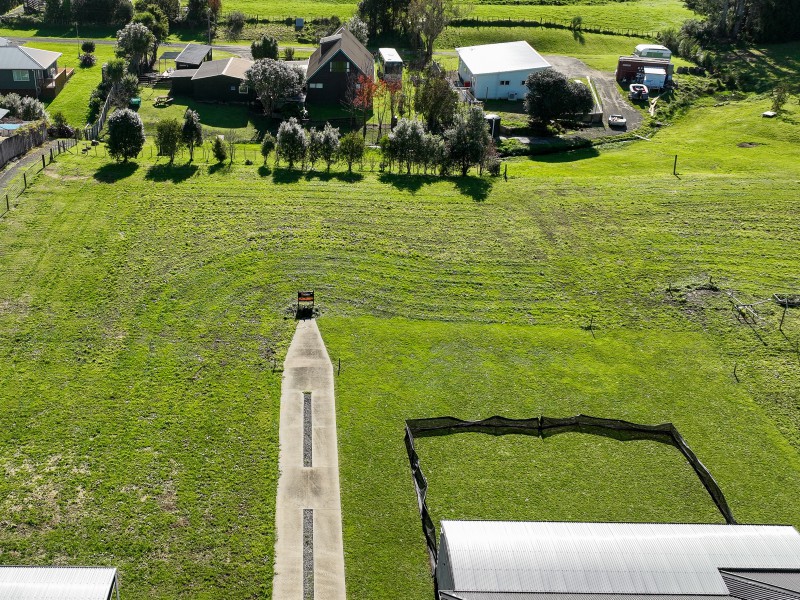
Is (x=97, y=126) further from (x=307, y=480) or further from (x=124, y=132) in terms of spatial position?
(x=307, y=480)

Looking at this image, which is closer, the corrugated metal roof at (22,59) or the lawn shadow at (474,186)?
the lawn shadow at (474,186)

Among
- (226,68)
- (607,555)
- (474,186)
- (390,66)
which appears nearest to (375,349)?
(607,555)

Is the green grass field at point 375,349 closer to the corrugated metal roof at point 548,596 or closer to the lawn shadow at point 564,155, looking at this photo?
Answer: the corrugated metal roof at point 548,596

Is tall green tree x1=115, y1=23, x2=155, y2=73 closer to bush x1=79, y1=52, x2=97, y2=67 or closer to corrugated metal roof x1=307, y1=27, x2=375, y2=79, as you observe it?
bush x1=79, y1=52, x2=97, y2=67

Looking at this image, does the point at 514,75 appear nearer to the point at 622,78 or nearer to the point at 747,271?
the point at 622,78

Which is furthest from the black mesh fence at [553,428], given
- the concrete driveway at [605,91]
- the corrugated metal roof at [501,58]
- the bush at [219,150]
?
the corrugated metal roof at [501,58]
